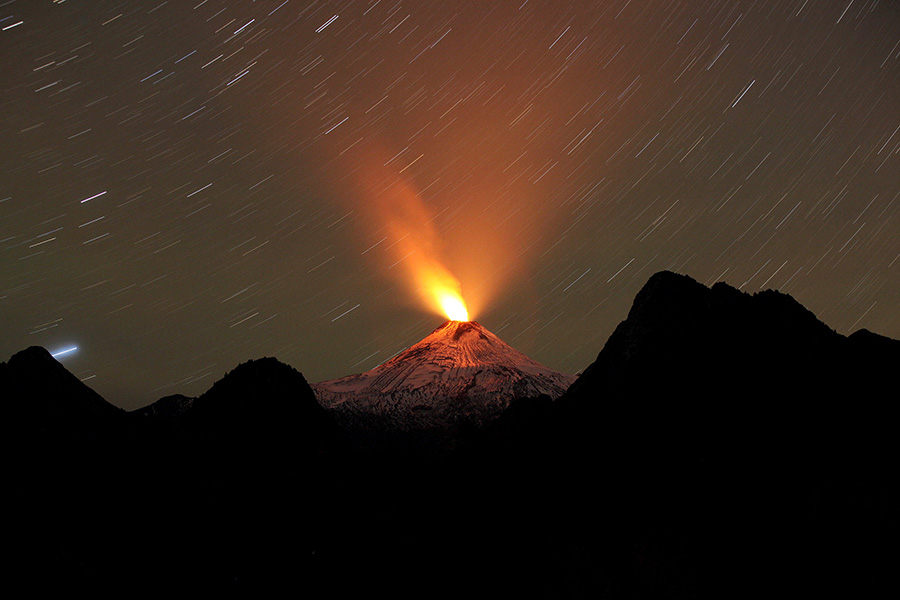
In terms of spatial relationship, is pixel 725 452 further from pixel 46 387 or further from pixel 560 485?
pixel 46 387

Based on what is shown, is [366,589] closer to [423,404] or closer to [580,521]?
[580,521]

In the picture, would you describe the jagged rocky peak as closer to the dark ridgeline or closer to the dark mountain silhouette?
the dark ridgeline

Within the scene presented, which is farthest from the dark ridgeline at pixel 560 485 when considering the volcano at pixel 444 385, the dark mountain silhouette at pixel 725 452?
the volcano at pixel 444 385

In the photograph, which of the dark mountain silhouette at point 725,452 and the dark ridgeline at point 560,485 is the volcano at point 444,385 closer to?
the dark ridgeline at point 560,485

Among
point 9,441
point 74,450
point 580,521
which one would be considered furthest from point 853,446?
point 9,441

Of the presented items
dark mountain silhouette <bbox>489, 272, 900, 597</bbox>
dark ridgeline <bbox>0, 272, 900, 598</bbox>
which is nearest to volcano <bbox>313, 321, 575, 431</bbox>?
dark ridgeline <bbox>0, 272, 900, 598</bbox>
